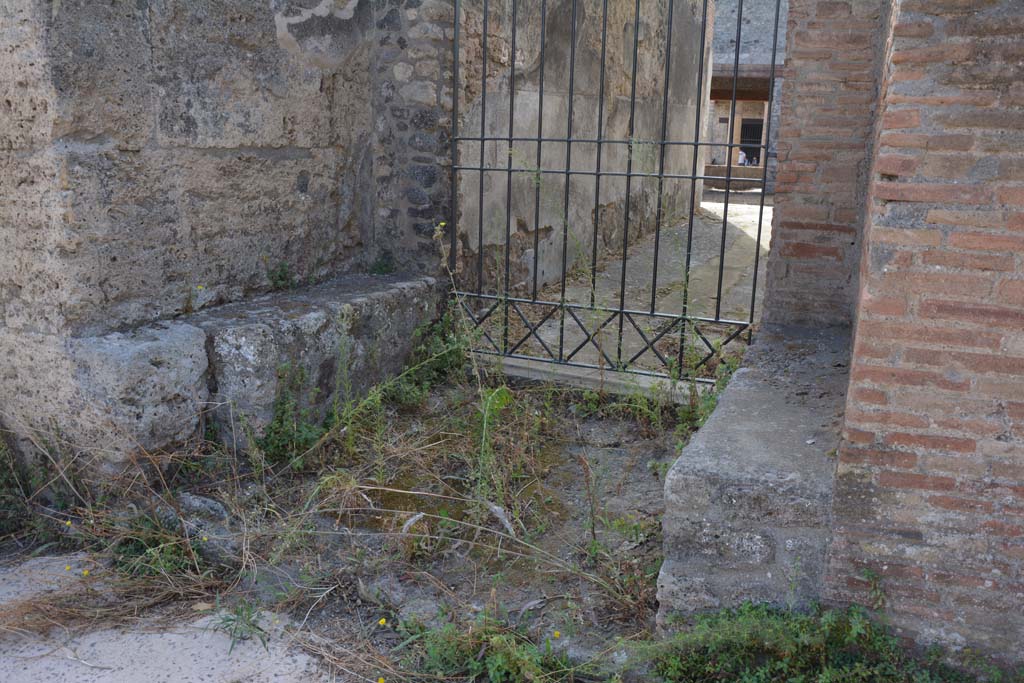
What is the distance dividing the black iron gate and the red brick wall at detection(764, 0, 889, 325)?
0.57 feet

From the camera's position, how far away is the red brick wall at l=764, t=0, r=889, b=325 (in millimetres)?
3514

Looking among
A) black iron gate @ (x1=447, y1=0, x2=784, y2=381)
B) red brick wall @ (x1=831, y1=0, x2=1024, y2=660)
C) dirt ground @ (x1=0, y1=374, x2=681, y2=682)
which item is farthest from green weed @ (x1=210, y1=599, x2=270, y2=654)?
black iron gate @ (x1=447, y1=0, x2=784, y2=381)

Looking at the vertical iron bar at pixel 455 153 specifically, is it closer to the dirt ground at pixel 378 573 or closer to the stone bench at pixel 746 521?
the dirt ground at pixel 378 573

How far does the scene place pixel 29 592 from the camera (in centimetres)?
277

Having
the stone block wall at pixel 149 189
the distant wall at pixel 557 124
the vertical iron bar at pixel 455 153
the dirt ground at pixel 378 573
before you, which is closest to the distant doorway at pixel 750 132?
the distant wall at pixel 557 124

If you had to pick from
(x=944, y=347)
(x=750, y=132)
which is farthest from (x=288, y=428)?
(x=750, y=132)

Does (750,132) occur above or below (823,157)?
above

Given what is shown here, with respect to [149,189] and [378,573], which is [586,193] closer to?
[149,189]

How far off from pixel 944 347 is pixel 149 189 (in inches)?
112

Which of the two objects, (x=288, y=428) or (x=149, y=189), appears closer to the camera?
(x=149, y=189)

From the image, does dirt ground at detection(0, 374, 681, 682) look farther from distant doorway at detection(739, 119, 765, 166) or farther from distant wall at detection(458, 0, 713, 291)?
distant doorway at detection(739, 119, 765, 166)

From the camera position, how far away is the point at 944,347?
2107 millimetres

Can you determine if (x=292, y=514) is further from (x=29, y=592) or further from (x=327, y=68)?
(x=327, y=68)

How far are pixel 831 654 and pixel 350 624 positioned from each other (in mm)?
1394
